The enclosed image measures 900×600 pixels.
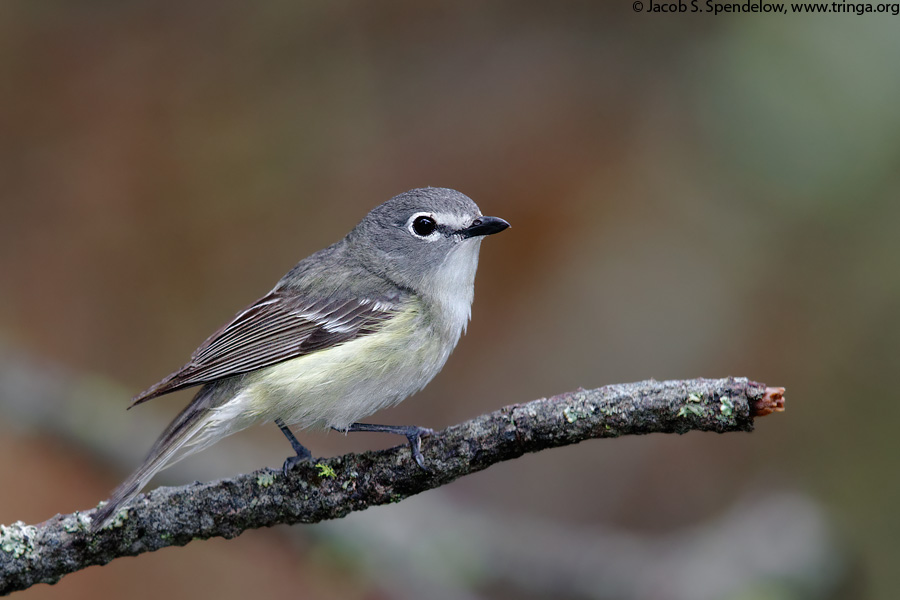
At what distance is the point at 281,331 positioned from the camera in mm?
3996

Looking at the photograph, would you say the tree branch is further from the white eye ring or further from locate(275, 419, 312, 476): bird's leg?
the white eye ring

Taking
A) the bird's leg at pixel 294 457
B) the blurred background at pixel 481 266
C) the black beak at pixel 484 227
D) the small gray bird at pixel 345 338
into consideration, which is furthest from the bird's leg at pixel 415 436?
the blurred background at pixel 481 266

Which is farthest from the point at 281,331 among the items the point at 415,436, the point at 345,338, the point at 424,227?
the point at 415,436

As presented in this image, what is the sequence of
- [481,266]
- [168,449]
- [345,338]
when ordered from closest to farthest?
1. [168,449]
2. [345,338]
3. [481,266]

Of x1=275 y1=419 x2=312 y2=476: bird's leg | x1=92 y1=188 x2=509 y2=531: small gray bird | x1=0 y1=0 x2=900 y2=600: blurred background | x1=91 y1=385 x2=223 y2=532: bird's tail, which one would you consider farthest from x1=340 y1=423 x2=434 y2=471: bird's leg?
x1=0 y1=0 x2=900 y2=600: blurred background

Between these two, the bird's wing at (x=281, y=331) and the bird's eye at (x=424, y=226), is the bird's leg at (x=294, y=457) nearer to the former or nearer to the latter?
the bird's wing at (x=281, y=331)

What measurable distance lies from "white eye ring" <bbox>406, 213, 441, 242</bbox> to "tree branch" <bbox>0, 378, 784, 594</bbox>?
5.04ft

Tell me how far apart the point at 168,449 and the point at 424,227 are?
71.2 inches

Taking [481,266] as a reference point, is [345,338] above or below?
below

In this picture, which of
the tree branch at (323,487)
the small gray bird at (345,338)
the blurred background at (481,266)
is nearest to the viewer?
the tree branch at (323,487)

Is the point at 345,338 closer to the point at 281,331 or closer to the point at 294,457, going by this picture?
the point at 281,331

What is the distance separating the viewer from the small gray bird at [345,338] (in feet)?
11.9

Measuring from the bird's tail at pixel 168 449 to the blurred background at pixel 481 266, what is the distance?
1875 mm

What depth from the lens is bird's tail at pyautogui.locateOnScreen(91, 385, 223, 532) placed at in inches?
117
